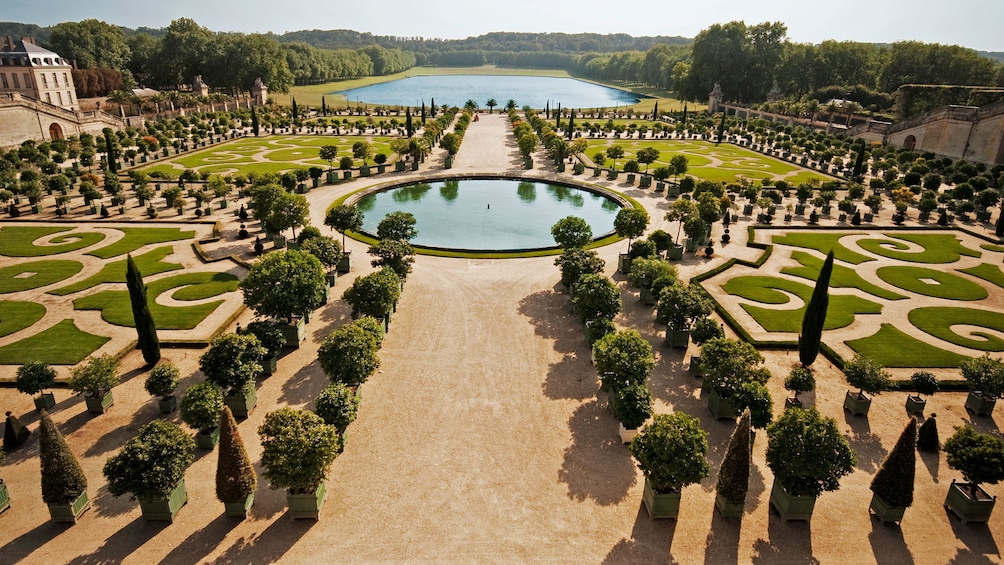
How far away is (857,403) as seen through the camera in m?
25.9

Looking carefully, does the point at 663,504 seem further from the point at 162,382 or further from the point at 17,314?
the point at 17,314

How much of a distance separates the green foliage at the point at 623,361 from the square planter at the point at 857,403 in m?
10.0

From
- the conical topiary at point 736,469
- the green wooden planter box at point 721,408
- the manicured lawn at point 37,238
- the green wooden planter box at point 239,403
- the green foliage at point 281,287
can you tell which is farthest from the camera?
the manicured lawn at point 37,238

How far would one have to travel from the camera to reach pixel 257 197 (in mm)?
45781

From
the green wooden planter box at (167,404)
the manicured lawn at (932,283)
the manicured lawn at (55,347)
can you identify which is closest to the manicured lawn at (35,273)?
the manicured lawn at (55,347)

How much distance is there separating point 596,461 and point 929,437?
48.0 feet

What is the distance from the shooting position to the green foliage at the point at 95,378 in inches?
941

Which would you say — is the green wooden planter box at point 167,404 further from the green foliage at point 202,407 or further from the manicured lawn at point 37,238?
the manicured lawn at point 37,238

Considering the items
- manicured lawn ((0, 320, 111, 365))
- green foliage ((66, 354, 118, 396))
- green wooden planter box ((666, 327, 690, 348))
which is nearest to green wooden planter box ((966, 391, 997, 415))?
green wooden planter box ((666, 327, 690, 348))

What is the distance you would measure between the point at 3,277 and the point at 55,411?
70.1ft

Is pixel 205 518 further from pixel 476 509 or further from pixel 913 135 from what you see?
pixel 913 135

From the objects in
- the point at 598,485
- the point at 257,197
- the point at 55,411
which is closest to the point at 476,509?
the point at 598,485

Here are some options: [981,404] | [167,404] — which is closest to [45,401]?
[167,404]

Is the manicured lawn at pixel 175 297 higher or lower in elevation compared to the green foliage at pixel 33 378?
lower
